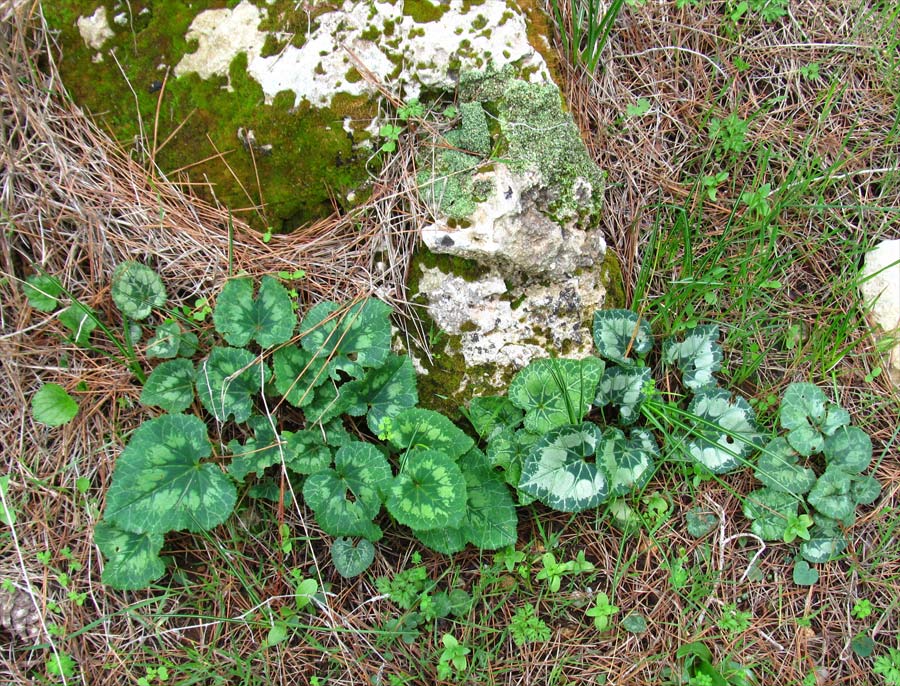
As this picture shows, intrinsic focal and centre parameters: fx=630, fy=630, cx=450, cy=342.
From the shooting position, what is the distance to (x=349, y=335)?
2.29m

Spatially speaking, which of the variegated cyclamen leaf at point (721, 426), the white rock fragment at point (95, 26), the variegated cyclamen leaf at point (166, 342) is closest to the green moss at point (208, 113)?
the white rock fragment at point (95, 26)

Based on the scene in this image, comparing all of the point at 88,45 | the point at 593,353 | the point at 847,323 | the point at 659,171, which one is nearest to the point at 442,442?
the point at 593,353

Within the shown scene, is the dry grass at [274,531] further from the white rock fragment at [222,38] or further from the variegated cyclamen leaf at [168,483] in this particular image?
the white rock fragment at [222,38]

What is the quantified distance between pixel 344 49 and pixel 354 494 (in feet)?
5.20

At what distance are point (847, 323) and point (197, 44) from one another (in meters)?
2.68

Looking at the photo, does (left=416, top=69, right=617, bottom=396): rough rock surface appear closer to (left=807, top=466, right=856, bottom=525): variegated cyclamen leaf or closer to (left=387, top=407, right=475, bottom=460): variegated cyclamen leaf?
(left=387, top=407, right=475, bottom=460): variegated cyclamen leaf

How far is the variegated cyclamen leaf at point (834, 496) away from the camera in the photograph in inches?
90.6

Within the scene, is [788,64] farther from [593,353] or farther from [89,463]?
[89,463]

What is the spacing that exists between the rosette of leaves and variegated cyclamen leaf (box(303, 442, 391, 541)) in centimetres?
136

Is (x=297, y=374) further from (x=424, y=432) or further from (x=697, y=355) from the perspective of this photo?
(x=697, y=355)

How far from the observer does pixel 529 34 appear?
2389 millimetres

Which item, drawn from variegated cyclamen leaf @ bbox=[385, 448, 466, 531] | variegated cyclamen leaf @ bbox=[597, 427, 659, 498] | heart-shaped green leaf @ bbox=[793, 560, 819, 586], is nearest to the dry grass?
heart-shaped green leaf @ bbox=[793, 560, 819, 586]

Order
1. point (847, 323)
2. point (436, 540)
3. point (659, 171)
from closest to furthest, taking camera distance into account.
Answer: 1. point (436, 540)
2. point (847, 323)
3. point (659, 171)

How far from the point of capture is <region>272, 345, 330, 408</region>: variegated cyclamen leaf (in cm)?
222
